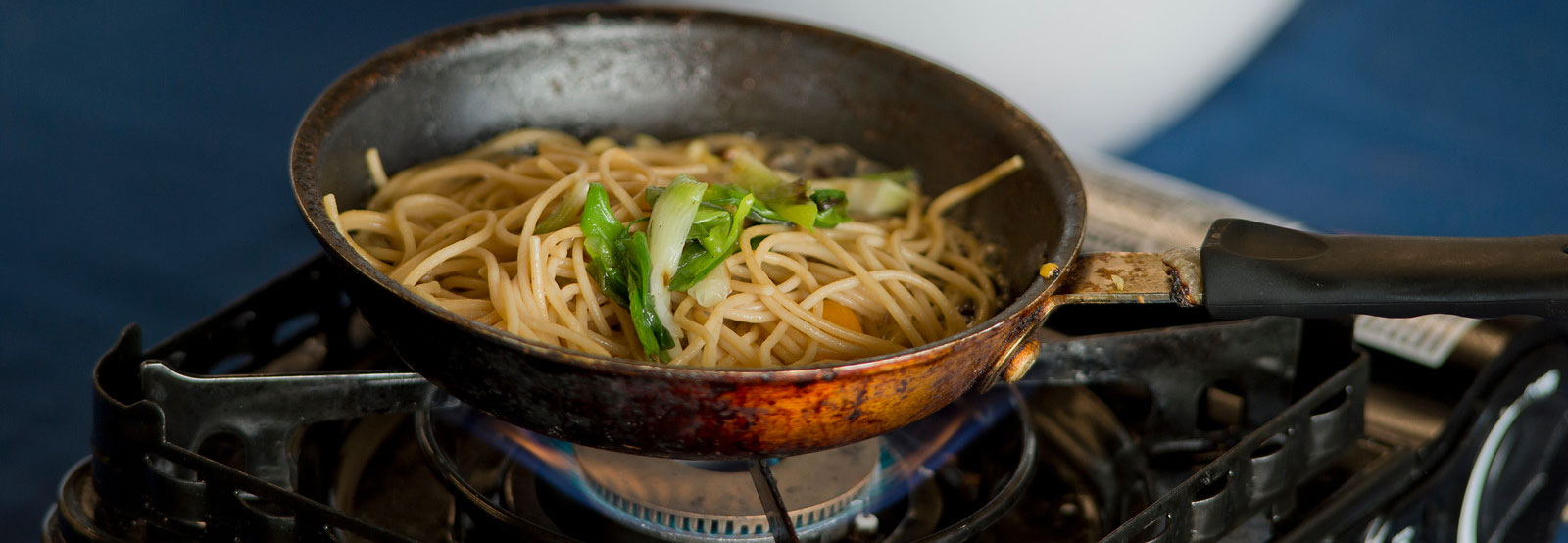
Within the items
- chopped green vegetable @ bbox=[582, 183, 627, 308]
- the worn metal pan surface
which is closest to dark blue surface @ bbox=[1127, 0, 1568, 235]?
the worn metal pan surface

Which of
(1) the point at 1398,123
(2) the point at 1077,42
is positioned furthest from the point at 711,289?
(1) the point at 1398,123

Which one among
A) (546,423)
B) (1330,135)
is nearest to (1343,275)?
(546,423)

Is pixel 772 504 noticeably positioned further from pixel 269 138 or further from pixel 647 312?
pixel 269 138

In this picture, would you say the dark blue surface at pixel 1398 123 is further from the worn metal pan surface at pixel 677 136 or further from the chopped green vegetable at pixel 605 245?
the chopped green vegetable at pixel 605 245

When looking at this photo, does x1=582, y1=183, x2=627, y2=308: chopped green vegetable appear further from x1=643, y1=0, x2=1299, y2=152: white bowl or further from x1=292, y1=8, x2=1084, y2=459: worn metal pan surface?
x1=643, y1=0, x2=1299, y2=152: white bowl

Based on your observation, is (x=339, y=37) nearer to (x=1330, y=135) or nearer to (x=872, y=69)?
(x=872, y=69)

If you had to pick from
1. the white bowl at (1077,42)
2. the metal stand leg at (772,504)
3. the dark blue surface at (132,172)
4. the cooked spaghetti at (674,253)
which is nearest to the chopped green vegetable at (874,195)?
the cooked spaghetti at (674,253)
